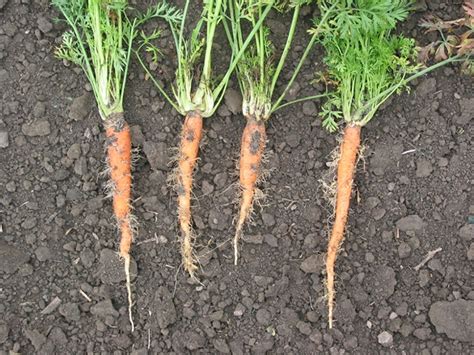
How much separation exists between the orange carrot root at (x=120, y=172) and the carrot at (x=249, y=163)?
547 millimetres

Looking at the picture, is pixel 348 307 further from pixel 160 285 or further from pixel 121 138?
pixel 121 138

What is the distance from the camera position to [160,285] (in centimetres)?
324

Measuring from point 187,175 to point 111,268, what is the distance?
0.60 metres

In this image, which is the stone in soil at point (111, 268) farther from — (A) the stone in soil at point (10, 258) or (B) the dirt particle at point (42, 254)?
(A) the stone in soil at point (10, 258)

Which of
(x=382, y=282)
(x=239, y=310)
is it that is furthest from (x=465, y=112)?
(x=239, y=310)

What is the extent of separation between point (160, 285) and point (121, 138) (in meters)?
0.76

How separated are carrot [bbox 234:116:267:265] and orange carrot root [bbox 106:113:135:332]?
1.79 feet

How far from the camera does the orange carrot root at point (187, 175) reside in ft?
10.5

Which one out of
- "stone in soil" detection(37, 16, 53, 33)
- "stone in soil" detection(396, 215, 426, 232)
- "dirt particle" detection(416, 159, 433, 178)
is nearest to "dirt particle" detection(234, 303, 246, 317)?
"stone in soil" detection(396, 215, 426, 232)

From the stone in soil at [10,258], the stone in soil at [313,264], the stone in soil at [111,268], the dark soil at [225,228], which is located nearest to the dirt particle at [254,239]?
the dark soil at [225,228]

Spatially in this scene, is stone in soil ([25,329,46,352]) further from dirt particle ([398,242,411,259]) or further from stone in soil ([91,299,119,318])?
dirt particle ([398,242,411,259])

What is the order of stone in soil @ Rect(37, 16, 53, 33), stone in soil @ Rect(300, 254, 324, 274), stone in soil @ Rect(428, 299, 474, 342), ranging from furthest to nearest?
stone in soil @ Rect(37, 16, 53, 33)
stone in soil @ Rect(300, 254, 324, 274)
stone in soil @ Rect(428, 299, 474, 342)

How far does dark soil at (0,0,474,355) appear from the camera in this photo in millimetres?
3186

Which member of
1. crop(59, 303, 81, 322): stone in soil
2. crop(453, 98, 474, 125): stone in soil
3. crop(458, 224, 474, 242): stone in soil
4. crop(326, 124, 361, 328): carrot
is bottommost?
crop(59, 303, 81, 322): stone in soil
